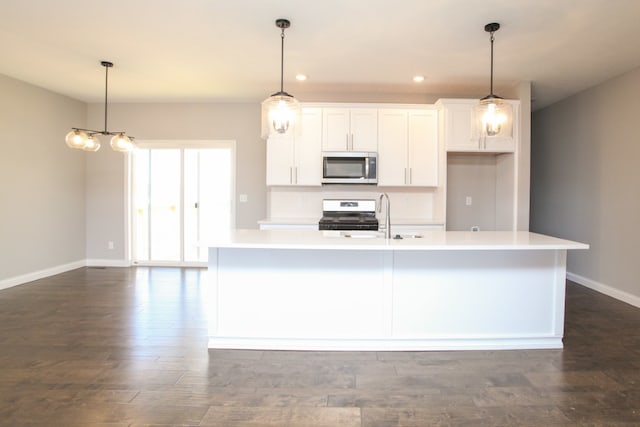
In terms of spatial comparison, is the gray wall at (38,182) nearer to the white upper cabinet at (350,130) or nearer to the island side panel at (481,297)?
the white upper cabinet at (350,130)

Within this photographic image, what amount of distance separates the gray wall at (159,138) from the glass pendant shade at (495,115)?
322 cm

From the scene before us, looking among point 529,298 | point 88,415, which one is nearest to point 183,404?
point 88,415

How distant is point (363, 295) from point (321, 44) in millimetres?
2255

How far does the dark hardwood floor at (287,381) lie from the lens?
1835 millimetres

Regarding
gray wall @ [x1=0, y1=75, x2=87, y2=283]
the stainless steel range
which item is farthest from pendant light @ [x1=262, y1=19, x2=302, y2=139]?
gray wall @ [x1=0, y1=75, x2=87, y2=283]

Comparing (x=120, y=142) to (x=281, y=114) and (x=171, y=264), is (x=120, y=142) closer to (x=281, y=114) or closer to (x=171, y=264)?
(x=281, y=114)

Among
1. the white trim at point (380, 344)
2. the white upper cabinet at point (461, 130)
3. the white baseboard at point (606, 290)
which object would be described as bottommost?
the white trim at point (380, 344)

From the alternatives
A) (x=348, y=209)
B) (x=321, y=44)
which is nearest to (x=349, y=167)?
(x=348, y=209)

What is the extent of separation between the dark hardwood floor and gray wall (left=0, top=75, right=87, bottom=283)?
159cm

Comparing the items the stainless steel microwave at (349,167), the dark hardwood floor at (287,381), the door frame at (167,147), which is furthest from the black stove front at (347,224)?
the dark hardwood floor at (287,381)

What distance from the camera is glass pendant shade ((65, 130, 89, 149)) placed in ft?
11.5

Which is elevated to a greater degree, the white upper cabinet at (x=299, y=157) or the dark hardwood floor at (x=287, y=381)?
the white upper cabinet at (x=299, y=157)

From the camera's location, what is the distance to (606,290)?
4.09 metres

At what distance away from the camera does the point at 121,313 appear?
11.1 feet
